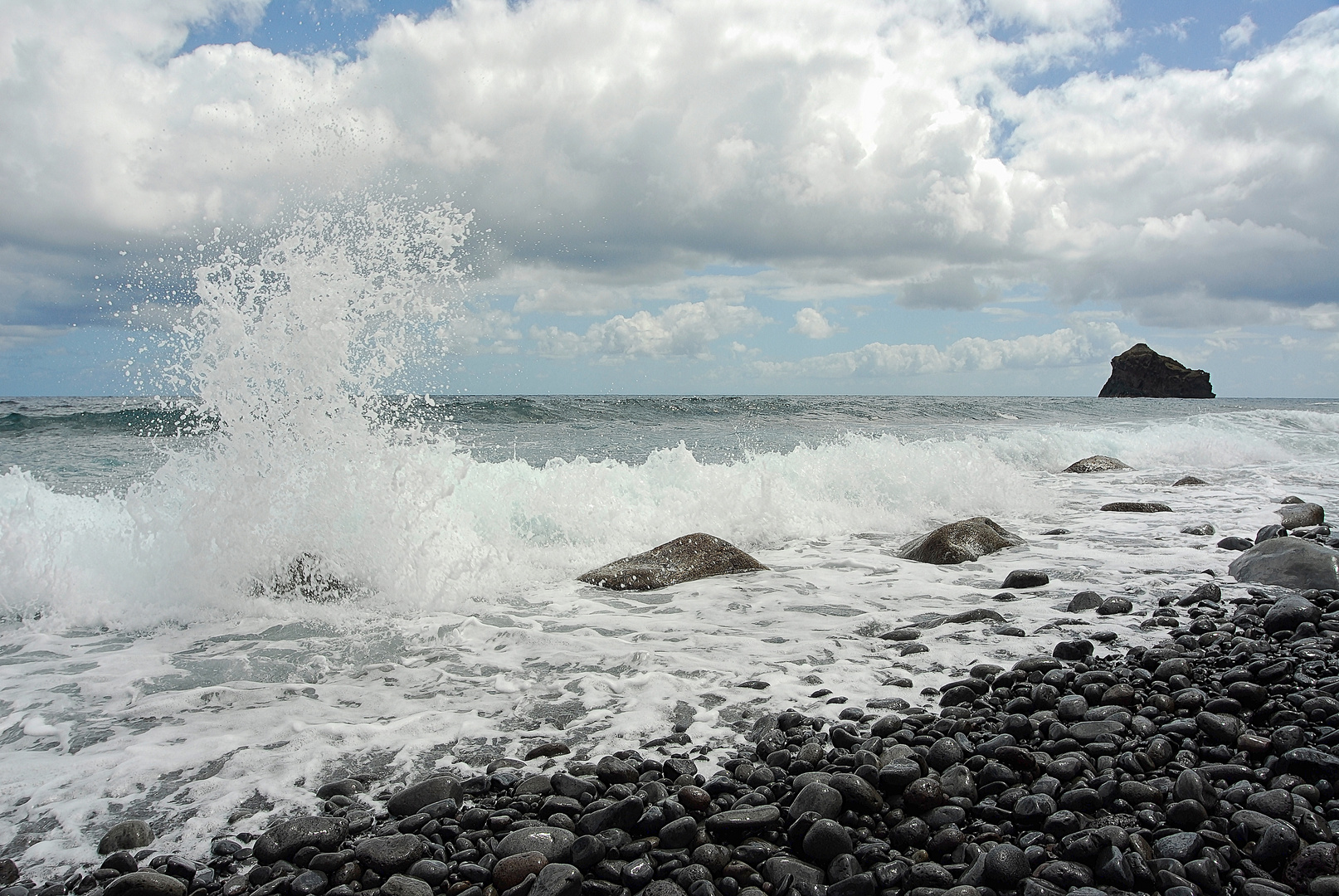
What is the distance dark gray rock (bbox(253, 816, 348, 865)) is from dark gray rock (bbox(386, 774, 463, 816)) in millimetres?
194

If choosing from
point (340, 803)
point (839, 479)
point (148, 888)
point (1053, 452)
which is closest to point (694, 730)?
point (340, 803)

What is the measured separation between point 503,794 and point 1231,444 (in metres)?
20.8

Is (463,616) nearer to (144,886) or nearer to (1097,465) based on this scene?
(144,886)

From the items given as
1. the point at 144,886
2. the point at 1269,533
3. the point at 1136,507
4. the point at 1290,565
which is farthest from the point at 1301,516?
the point at 144,886

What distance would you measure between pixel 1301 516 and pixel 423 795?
9775 millimetres

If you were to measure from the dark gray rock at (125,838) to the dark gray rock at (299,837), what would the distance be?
0.44 metres

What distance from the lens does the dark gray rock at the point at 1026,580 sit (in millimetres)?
6008

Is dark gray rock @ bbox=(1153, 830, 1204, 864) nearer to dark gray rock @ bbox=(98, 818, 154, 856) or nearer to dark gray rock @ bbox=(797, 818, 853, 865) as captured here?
dark gray rock @ bbox=(797, 818, 853, 865)

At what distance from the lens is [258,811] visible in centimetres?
291

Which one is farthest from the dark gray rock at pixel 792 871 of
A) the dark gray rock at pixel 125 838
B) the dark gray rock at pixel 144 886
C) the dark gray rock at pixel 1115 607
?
the dark gray rock at pixel 1115 607

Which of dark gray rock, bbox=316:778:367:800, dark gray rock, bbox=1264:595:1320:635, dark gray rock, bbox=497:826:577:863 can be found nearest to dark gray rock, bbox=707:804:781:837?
dark gray rock, bbox=497:826:577:863

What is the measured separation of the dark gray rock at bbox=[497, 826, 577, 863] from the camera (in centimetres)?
250

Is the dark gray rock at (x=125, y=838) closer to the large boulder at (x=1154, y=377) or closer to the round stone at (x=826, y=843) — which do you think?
the round stone at (x=826, y=843)

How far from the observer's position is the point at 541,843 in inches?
99.9
